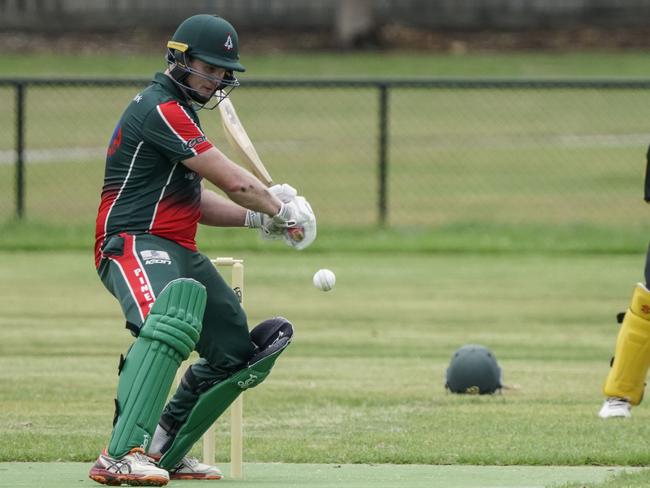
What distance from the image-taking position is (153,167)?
23.2 feet

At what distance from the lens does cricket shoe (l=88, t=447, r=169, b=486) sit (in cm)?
669

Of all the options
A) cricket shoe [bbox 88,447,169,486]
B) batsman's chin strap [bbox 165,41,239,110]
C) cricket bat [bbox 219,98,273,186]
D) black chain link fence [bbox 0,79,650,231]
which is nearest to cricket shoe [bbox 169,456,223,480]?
Answer: cricket shoe [bbox 88,447,169,486]

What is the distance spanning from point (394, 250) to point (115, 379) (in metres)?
7.55

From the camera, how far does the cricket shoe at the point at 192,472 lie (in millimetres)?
7332

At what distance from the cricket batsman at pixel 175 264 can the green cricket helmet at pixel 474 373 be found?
290cm

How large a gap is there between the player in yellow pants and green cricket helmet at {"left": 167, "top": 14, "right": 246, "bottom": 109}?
9.94ft

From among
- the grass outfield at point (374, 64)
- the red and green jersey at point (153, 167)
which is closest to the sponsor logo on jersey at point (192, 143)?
the red and green jersey at point (153, 167)

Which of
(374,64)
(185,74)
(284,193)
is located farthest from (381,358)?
(374,64)

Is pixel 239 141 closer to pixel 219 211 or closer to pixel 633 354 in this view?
pixel 219 211

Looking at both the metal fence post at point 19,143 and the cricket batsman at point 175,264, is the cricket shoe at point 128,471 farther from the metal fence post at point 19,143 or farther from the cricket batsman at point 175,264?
the metal fence post at point 19,143

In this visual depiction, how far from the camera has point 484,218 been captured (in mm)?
20969

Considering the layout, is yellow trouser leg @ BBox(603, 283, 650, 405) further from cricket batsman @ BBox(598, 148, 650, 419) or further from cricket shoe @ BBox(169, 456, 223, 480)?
cricket shoe @ BBox(169, 456, 223, 480)

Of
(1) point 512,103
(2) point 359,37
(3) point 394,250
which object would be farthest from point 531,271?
(2) point 359,37

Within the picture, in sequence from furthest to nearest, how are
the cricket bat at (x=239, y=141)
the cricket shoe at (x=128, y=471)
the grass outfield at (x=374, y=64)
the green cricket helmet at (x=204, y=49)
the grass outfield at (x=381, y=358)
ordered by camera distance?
the grass outfield at (x=374, y=64)
the grass outfield at (x=381, y=358)
the cricket bat at (x=239, y=141)
the green cricket helmet at (x=204, y=49)
the cricket shoe at (x=128, y=471)
